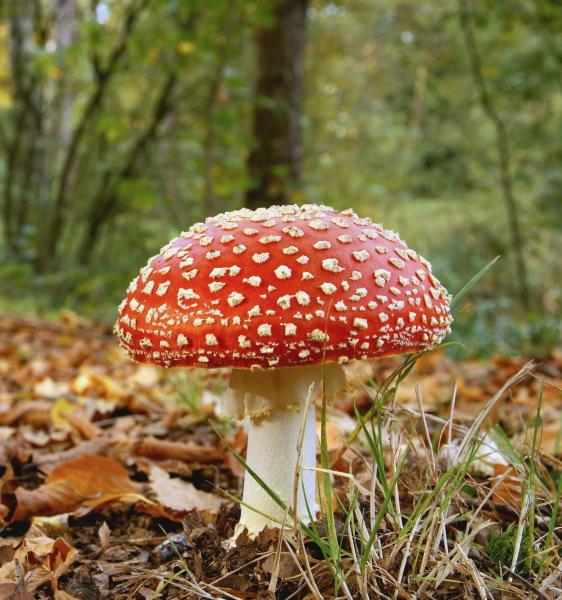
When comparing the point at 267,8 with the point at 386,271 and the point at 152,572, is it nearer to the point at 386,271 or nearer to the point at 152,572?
the point at 386,271

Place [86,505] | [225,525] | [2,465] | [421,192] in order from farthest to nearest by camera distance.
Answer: [421,192]
[2,465]
[86,505]
[225,525]

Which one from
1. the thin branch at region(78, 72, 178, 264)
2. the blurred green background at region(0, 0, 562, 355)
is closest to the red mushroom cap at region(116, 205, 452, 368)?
the blurred green background at region(0, 0, 562, 355)

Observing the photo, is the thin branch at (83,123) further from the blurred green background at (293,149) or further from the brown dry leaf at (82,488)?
the brown dry leaf at (82,488)

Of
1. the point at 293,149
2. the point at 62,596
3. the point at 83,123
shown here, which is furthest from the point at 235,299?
the point at 83,123

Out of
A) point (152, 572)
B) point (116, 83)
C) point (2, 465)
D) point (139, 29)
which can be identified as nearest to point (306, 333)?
point (152, 572)

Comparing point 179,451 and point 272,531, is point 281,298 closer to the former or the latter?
point 272,531

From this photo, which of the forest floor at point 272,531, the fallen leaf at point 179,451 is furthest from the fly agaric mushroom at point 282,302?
the fallen leaf at point 179,451

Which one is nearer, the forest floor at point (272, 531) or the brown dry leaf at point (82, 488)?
the forest floor at point (272, 531)

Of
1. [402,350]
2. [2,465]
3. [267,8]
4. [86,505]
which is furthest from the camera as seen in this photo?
[267,8]
